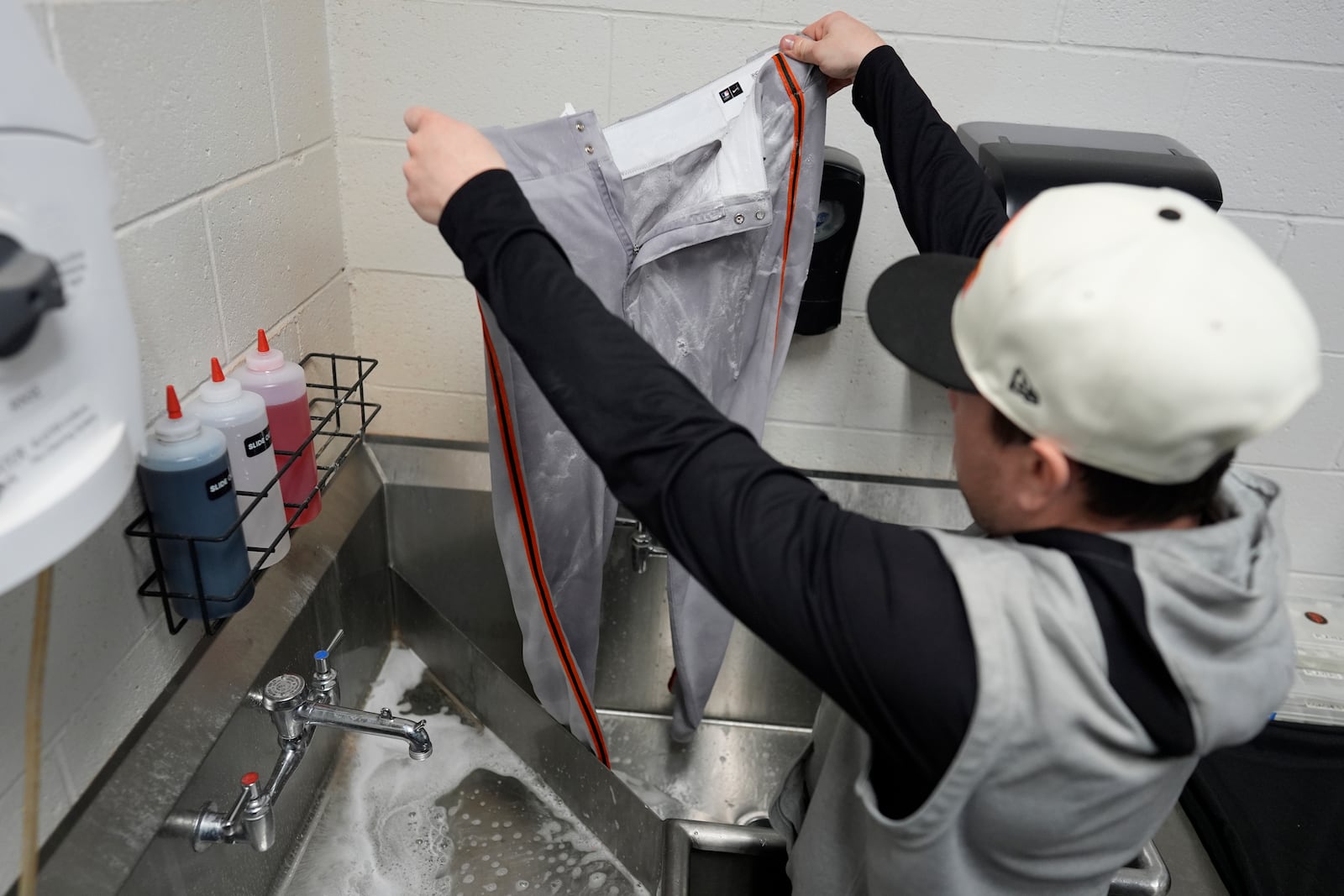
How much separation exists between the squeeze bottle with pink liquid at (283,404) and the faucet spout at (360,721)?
0.24 metres

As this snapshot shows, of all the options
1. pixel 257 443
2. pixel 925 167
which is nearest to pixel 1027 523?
pixel 925 167

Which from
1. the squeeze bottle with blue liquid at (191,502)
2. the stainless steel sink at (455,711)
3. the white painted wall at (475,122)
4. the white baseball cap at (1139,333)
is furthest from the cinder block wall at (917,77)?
the white baseball cap at (1139,333)

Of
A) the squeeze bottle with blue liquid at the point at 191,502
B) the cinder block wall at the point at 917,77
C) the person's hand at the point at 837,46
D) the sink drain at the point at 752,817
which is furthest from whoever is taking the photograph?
the sink drain at the point at 752,817

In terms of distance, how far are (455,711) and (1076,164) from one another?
1103 millimetres

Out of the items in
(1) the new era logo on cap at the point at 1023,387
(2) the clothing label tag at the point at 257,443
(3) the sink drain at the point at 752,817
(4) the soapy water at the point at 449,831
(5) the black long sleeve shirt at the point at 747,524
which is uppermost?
(1) the new era logo on cap at the point at 1023,387

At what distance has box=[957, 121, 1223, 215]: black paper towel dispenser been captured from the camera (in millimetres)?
1064

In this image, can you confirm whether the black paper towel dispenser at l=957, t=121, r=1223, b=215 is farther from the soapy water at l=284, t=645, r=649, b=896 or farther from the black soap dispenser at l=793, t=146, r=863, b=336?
the soapy water at l=284, t=645, r=649, b=896

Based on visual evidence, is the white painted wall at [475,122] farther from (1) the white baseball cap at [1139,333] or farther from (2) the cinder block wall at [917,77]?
(1) the white baseball cap at [1139,333]

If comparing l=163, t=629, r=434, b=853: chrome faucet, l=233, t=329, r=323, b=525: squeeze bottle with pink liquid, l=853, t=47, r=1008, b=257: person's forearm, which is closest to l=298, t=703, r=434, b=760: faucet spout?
→ l=163, t=629, r=434, b=853: chrome faucet

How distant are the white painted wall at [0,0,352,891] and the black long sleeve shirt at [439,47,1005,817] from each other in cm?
36

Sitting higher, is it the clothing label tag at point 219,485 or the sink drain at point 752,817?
the clothing label tag at point 219,485

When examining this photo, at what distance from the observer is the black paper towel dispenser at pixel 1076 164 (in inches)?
41.9

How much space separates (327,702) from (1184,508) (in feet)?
2.85

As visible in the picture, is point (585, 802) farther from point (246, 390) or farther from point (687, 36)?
point (687, 36)
